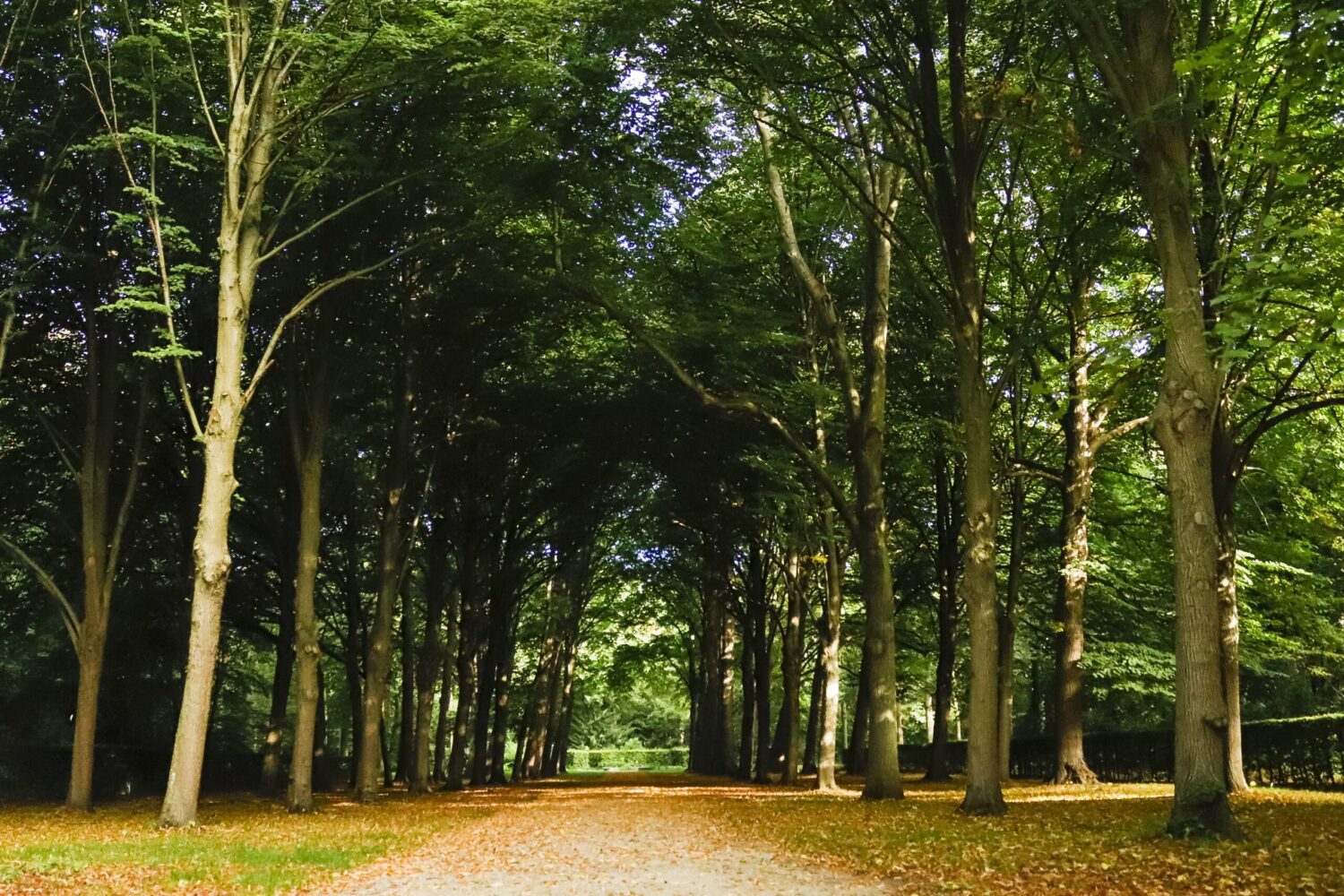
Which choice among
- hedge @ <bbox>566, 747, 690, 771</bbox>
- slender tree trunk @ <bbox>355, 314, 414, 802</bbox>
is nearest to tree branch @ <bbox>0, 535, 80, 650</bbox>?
slender tree trunk @ <bbox>355, 314, 414, 802</bbox>

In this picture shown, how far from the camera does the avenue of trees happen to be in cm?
1375

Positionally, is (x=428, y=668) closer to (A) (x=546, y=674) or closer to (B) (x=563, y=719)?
(A) (x=546, y=674)

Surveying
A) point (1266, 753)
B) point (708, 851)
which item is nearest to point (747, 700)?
point (1266, 753)

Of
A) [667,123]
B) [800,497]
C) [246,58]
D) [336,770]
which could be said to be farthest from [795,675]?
[336,770]

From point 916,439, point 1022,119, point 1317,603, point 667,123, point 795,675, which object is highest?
point 667,123

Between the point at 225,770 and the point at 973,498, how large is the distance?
28165 mm

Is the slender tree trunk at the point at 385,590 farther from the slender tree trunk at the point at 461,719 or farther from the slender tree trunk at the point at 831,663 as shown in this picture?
the slender tree trunk at the point at 831,663

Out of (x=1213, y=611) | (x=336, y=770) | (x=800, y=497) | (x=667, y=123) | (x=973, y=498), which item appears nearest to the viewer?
(x=1213, y=611)

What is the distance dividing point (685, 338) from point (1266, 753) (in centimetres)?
1476

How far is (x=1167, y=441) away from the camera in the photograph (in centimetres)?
1061

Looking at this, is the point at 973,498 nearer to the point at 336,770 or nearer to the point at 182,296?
the point at 182,296

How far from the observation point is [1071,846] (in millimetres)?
10047

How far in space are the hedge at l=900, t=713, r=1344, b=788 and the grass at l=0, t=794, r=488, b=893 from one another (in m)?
15.0

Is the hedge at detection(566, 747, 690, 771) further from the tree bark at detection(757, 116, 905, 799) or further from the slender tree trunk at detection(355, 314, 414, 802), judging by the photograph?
the tree bark at detection(757, 116, 905, 799)
